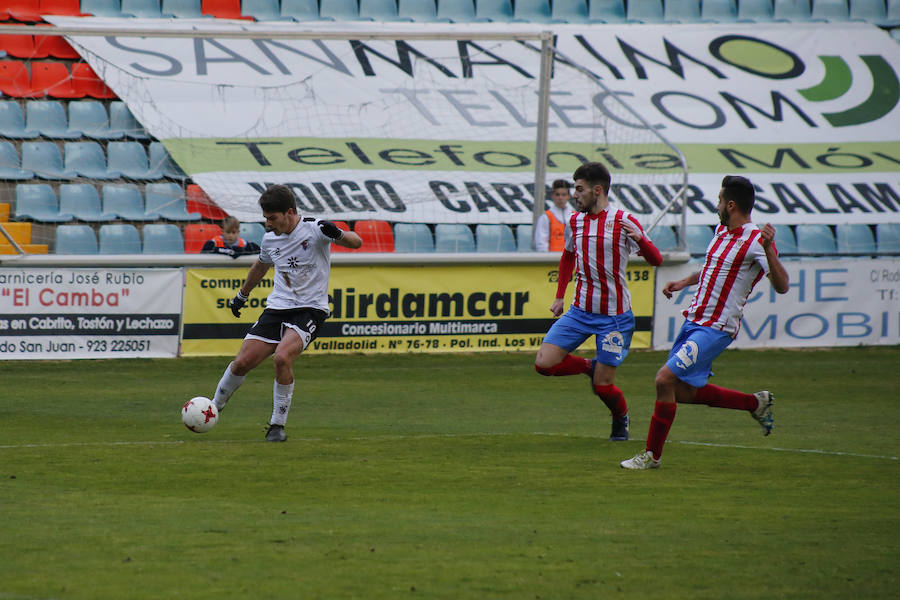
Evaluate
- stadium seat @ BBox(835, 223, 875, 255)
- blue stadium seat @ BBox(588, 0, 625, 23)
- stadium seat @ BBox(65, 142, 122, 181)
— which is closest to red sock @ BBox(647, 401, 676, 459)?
stadium seat @ BBox(65, 142, 122, 181)

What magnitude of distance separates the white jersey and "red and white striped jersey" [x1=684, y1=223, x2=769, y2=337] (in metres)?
2.87

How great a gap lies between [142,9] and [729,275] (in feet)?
47.7

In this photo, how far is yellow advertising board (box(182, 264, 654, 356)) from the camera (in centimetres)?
1442

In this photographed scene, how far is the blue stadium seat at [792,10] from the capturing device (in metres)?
23.3

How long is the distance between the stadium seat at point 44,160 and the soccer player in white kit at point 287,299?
828 cm

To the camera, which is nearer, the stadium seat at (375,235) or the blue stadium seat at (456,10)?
the stadium seat at (375,235)

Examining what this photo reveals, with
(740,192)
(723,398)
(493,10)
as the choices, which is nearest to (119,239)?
(493,10)

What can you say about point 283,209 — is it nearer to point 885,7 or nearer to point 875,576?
point 875,576

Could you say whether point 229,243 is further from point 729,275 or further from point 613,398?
point 729,275

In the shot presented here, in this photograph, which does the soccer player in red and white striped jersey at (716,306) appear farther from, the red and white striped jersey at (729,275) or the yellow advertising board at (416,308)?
the yellow advertising board at (416,308)

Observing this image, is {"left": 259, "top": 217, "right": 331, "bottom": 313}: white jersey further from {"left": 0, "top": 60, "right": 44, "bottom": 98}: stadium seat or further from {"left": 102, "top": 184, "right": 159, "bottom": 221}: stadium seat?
{"left": 0, "top": 60, "right": 44, "bottom": 98}: stadium seat

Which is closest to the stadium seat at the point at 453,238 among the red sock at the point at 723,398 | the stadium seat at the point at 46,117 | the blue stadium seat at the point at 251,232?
the blue stadium seat at the point at 251,232

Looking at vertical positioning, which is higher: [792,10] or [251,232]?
[792,10]

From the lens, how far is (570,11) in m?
21.9
